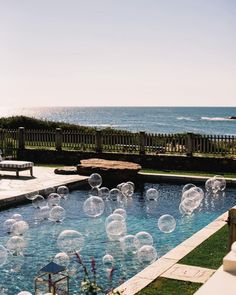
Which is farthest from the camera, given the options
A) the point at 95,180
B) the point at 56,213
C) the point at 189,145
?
the point at 189,145

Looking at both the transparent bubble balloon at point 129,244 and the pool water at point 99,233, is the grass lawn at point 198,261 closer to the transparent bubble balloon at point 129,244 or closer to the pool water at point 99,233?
the pool water at point 99,233

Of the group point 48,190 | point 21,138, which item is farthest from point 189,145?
point 21,138

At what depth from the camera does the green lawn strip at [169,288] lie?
8.06 m

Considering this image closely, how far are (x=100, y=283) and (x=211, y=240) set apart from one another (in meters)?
3.30

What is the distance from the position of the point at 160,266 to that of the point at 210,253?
56.2 inches

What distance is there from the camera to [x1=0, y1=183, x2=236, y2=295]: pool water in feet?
31.7

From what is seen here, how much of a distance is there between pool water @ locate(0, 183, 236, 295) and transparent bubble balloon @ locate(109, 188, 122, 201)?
0.50 metres

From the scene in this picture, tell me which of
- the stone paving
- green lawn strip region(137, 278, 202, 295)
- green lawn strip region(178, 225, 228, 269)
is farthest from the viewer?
the stone paving

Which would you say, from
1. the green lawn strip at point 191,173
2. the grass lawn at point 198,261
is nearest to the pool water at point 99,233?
the grass lawn at point 198,261

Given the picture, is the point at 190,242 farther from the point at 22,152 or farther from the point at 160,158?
the point at 22,152

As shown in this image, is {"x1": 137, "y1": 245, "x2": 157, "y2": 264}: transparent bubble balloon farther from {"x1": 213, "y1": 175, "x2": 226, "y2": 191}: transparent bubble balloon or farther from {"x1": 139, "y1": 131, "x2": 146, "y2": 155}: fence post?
{"x1": 139, "y1": 131, "x2": 146, "y2": 155}: fence post

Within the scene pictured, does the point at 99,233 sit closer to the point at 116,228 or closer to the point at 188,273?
the point at 116,228

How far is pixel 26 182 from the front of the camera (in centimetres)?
1964

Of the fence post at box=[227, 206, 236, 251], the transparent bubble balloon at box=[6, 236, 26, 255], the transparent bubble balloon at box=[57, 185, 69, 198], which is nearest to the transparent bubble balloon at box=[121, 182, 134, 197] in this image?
the transparent bubble balloon at box=[57, 185, 69, 198]
